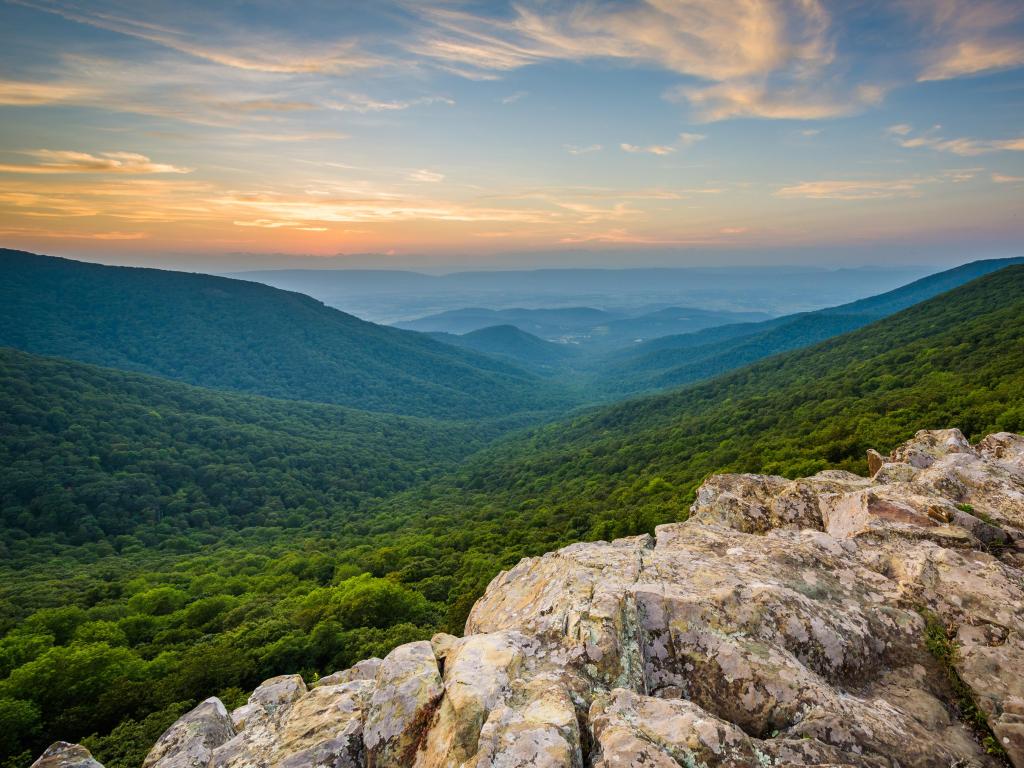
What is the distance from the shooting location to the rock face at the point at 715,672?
852cm

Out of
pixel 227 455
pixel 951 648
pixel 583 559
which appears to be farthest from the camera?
pixel 227 455

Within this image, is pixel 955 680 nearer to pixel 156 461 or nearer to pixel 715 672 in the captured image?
pixel 715 672

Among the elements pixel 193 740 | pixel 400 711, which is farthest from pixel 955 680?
pixel 193 740

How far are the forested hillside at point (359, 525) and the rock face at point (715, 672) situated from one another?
22872 mm

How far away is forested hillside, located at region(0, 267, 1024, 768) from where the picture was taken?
3400 centimetres

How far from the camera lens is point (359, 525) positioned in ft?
343

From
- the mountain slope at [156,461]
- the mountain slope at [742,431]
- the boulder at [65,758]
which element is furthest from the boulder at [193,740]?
the mountain slope at [156,461]

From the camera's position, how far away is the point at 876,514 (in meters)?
17.1

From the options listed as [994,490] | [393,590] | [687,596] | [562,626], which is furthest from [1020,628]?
[393,590]

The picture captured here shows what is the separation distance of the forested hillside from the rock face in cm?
2287

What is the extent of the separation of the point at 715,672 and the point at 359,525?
106 metres

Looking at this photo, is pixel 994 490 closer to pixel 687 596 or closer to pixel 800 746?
pixel 687 596

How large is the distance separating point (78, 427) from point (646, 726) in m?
179

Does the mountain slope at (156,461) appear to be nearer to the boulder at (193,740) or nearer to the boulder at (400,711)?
the boulder at (193,740)
